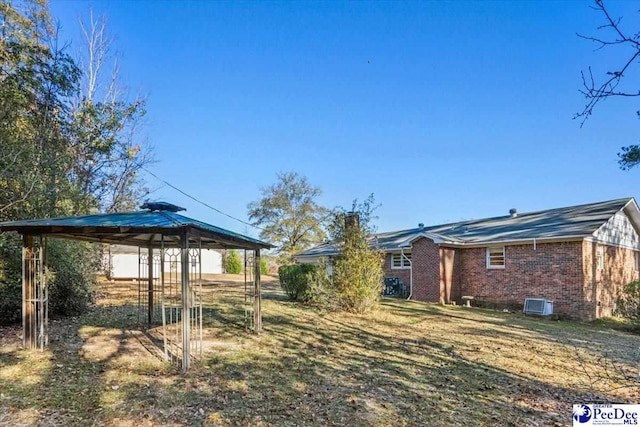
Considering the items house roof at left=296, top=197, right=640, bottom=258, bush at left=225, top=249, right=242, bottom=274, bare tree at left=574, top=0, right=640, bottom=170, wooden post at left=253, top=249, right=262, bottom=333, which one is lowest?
bush at left=225, top=249, right=242, bottom=274

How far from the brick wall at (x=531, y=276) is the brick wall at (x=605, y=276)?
12.9 inches

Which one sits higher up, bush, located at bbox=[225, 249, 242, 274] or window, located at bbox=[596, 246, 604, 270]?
window, located at bbox=[596, 246, 604, 270]

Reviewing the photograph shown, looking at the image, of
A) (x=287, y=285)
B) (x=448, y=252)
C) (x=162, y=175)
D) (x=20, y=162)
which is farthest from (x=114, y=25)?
(x=448, y=252)

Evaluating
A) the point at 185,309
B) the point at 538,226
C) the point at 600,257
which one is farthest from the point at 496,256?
the point at 185,309

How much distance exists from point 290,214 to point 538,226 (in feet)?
71.8

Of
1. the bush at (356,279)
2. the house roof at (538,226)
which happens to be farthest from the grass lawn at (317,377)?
the house roof at (538,226)

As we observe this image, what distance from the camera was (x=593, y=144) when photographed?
11758 millimetres

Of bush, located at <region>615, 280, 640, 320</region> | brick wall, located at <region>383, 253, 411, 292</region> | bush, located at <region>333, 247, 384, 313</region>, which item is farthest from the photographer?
brick wall, located at <region>383, 253, 411, 292</region>

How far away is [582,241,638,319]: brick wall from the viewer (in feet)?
43.3

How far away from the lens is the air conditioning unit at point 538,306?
13492mm

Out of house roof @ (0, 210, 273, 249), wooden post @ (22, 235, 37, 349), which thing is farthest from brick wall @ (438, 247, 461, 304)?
wooden post @ (22, 235, 37, 349)

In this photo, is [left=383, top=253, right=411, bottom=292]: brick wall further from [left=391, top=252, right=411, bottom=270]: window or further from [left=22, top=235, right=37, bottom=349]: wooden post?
[left=22, top=235, right=37, bottom=349]: wooden post

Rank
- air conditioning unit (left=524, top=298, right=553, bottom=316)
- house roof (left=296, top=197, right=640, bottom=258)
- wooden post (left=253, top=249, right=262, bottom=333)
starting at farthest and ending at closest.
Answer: house roof (left=296, top=197, right=640, bottom=258)
air conditioning unit (left=524, top=298, right=553, bottom=316)
wooden post (left=253, top=249, right=262, bottom=333)

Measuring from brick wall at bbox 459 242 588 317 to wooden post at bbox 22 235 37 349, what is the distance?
1494cm
